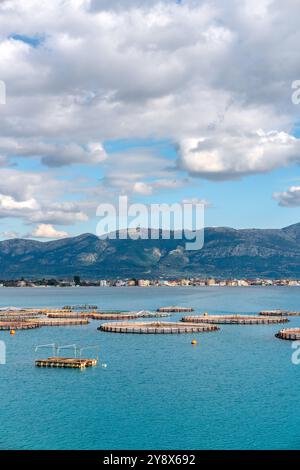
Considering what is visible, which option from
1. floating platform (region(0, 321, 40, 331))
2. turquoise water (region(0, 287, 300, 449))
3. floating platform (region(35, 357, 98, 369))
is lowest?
turquoise water (region(0, 287, 300, 449))

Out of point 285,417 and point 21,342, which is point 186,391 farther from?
point 21,342

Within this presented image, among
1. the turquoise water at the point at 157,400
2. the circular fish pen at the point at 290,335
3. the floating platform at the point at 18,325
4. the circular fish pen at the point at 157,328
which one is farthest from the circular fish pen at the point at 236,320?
the turquoise water at the point at 157,400

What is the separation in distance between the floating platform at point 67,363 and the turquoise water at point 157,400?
221 cm

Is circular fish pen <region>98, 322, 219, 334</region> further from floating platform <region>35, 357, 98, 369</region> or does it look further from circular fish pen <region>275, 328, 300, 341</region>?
floating platform <region>35, 357, 98, 369</region>

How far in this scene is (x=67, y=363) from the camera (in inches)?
3984

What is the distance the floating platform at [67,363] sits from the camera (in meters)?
100

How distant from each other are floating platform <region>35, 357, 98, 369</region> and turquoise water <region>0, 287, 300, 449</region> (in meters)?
2.21

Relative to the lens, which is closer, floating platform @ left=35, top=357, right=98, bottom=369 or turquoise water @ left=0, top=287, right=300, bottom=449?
turquoise water @ left=0, top=287, right=300, bottom=449

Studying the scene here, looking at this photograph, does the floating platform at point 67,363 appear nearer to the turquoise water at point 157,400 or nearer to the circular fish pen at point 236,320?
the turquoise water at point 157,400

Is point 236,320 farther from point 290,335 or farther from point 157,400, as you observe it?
point 157,400

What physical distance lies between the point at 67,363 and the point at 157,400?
97.1ft

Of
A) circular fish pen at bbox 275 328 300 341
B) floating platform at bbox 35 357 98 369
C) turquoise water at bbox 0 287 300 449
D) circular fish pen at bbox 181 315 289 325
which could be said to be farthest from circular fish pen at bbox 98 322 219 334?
floating platform at bbox 35 357 98 369

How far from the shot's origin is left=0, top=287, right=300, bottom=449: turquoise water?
61125 millimetres
